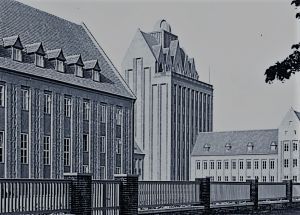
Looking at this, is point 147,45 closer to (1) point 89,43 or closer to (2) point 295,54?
(1) point 89,43

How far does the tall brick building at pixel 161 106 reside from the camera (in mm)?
87250

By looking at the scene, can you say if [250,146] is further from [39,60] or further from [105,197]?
[105,197]

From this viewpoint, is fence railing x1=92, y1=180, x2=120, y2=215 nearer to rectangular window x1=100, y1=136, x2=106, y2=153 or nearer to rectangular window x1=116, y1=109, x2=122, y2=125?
rectangular window x1=100, y1=136, x2=106, y2=153

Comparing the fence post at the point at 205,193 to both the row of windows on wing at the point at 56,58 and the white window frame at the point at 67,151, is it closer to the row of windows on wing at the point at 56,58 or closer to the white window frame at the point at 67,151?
the row of windows on wing at the point at 56,58

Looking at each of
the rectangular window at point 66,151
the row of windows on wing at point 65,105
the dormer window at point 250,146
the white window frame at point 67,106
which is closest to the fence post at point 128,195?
the row of windows on wing at point 65,105

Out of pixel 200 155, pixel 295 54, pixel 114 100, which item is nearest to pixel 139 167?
pixel 200 155

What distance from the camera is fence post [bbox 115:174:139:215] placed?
66.5ft

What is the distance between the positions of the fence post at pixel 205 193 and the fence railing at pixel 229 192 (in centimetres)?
80

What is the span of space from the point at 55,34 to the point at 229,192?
2546 cm

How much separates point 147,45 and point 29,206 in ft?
245

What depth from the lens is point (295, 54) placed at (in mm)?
17812

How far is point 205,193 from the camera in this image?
25.4 m

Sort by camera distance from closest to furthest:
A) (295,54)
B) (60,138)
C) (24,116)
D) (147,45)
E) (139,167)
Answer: (295,54) < (24,116) < (60,138) < (139,167) < (147,45)

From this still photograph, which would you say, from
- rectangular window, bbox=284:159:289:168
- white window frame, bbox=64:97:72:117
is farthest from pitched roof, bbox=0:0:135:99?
rectangular window, bbox=284:159:289:168
